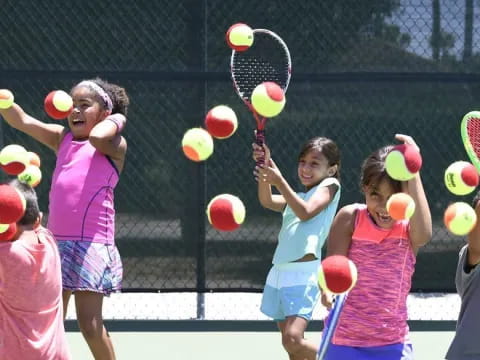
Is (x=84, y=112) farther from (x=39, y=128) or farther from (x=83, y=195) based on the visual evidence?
(x=83, y=195)

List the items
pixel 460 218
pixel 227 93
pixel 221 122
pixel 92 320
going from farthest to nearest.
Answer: pixel 227 93
pixel 92 320
pixel 221 122
pixel 460 218

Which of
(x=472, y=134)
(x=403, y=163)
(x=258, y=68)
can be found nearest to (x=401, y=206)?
(x=403, y=163)

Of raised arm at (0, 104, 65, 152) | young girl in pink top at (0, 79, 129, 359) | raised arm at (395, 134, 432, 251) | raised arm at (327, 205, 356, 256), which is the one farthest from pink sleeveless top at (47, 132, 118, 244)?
raised arm at (395, 134, 432, 251)

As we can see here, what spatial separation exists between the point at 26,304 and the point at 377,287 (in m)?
1.24

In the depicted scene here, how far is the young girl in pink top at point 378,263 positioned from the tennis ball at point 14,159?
4.90ft

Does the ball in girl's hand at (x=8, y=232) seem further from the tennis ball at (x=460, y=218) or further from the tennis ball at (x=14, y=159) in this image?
the tennis ball at (x=460, y=218)

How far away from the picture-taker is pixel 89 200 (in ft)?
15.5

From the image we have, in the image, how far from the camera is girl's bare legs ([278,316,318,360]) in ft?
14.8

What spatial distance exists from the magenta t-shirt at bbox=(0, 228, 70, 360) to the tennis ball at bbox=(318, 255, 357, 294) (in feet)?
3.62

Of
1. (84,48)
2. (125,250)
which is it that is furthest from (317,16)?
(125,250)

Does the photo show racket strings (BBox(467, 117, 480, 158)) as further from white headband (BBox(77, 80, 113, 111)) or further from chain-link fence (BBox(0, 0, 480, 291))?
chain-link fence (BBox(0, 0, 480, 291))

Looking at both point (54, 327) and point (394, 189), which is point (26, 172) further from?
point (394, 189)

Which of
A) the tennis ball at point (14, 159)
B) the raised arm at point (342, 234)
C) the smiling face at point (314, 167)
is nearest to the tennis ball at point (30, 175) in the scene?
the tennis ball at point (14, 159)

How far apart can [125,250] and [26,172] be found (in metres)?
2.02
